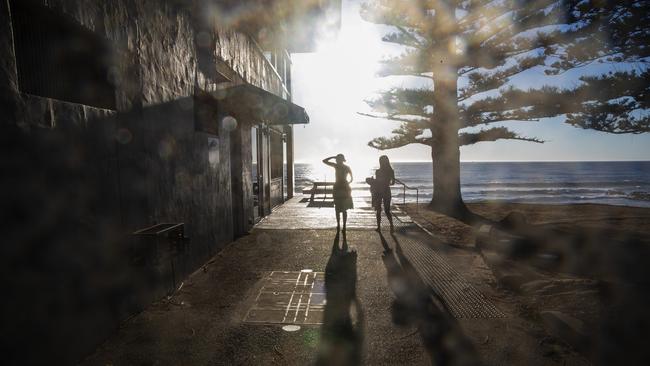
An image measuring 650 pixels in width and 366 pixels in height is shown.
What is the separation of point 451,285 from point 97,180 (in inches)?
180

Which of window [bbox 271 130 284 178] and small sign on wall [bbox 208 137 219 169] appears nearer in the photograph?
small sign on wall [bbox 208 137 219 169]

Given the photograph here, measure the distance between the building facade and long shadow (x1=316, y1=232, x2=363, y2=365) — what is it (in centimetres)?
198

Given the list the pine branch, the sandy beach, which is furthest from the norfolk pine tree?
the sandy beach

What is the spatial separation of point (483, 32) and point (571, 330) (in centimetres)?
1228

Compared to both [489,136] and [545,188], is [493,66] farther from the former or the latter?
[545,188]

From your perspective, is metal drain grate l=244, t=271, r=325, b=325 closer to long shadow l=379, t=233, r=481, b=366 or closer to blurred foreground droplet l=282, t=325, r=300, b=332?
blurred foreground droplet l=282, t=325, r=300, b=332

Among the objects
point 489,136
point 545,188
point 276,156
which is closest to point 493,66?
point 489,136

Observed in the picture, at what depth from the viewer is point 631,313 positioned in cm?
350

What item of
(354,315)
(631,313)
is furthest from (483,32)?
(354,315)

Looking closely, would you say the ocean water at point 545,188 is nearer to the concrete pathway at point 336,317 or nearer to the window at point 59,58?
the concrete pathway at point 336,317

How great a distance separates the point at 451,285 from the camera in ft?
16.0

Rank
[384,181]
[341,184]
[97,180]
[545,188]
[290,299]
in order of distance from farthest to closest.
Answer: [545,188] < [384,181] < [341,184] < [290,299] < [97,180]

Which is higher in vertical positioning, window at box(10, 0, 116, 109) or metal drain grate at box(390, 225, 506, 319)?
window at box(10, 0, 116, 109)

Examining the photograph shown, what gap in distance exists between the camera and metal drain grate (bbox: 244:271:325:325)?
3867 millimetres
